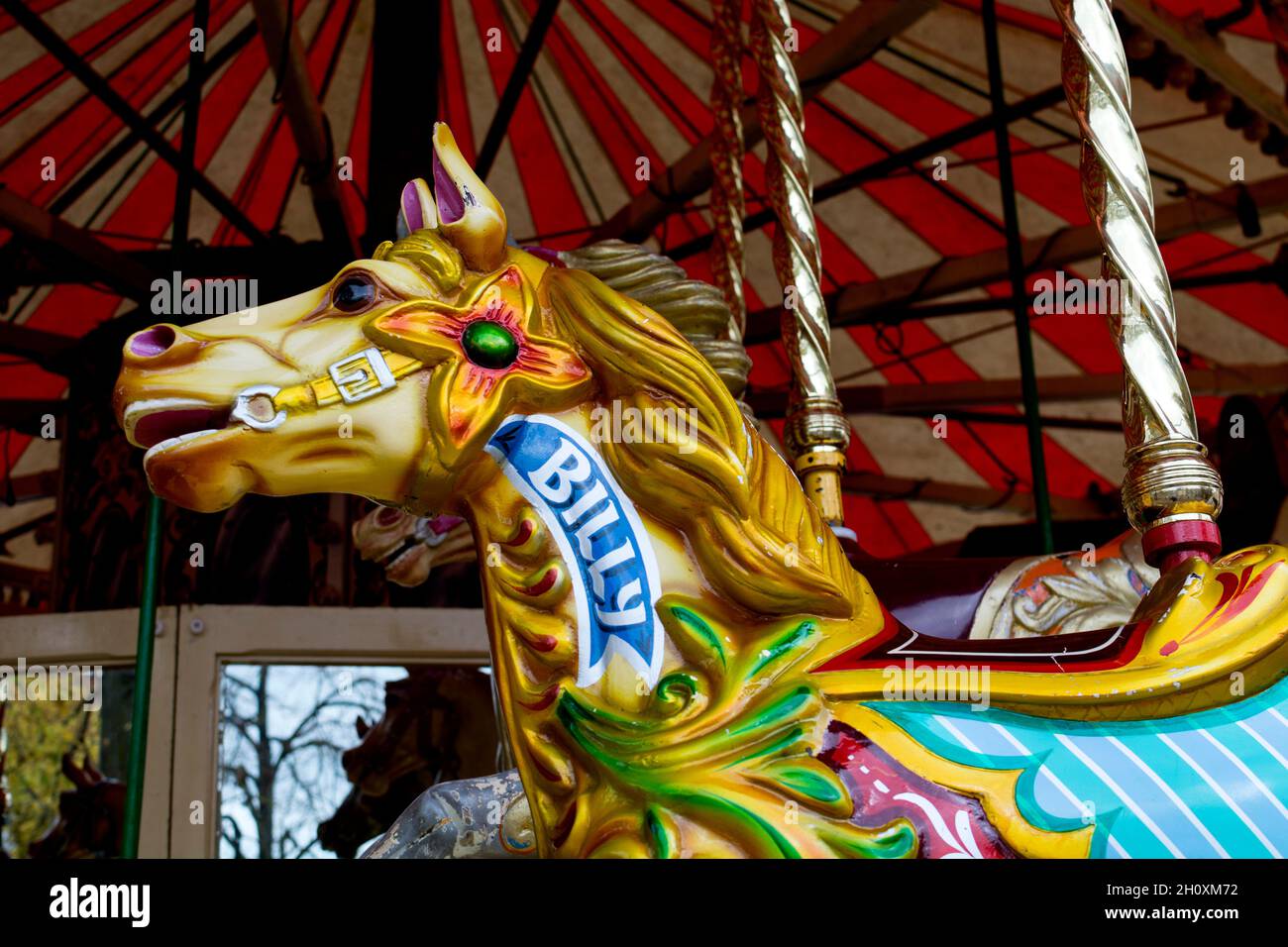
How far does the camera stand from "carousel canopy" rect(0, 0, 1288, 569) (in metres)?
4.02

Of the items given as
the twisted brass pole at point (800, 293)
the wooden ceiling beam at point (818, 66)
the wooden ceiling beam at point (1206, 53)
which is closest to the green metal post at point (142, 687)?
the twisted brass pole at point (800, 293)

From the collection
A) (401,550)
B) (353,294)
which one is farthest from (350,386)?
(401,550)

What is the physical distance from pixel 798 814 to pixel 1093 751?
303 mm

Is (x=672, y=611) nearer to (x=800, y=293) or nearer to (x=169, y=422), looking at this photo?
(x=169, y=422)

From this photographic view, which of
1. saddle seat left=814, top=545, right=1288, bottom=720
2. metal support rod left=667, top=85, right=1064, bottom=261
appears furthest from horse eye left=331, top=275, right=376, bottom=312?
metal support rod left=667, top=85, right=1064, bottom=261

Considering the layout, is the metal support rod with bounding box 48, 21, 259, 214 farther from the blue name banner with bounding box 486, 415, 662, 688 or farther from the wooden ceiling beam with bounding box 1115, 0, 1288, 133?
the blue name banner with bounding box 486, 415, 662, 688

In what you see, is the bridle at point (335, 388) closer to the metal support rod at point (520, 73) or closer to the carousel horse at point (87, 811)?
the metal support rod at point (520, 73)

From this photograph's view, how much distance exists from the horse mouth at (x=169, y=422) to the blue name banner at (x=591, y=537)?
0.30 metres

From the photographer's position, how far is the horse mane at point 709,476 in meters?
1.40

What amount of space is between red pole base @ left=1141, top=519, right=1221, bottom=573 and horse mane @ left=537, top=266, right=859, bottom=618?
1.18ft

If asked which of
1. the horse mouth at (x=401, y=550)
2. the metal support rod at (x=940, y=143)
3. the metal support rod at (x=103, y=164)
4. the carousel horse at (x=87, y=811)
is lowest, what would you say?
the carousel horse at (x=87, y=811)

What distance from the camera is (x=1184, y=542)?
58.7 inches

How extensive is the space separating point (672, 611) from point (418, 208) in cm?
60

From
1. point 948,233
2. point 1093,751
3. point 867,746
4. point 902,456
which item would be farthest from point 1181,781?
point 902,456
